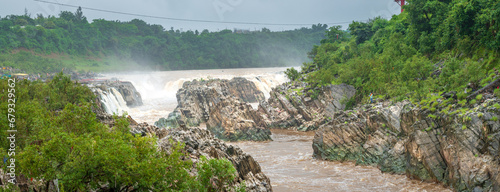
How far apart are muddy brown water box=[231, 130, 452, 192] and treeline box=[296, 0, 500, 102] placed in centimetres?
739

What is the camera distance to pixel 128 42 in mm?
171875

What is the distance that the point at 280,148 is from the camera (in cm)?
4806

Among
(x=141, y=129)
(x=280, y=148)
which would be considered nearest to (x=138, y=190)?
(x=141, y=129)

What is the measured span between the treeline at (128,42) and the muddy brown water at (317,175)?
103242 mm

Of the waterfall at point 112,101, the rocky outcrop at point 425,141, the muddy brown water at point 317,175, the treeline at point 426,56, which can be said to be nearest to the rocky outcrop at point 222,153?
the muddy brown water at point 317,175

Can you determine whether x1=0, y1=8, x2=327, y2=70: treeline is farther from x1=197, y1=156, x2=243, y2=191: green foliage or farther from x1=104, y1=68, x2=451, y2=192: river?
x1=197, y1=156, x2=243, y2=191: green foliage

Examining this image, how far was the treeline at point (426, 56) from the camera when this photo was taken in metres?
37.2

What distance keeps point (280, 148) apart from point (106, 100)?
3366 cm

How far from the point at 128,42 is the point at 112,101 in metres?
105

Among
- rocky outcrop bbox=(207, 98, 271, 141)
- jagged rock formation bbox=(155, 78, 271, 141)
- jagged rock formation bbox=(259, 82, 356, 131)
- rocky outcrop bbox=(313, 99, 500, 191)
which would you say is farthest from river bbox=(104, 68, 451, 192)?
jagged rock formation bbox=(259, 82, 356, 131)

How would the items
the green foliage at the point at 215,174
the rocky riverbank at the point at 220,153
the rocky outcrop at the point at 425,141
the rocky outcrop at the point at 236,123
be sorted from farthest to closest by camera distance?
1. the rocky outcrop at the point at 236,123
2. the rocky outcrop at the point at 425,141
3. the rocky riverbank at the point at 220,153
4. the green foliage at the point at 215,174

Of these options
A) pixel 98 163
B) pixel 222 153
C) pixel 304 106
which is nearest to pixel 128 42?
pixel 304 106

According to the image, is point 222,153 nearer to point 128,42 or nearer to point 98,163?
point 98,163

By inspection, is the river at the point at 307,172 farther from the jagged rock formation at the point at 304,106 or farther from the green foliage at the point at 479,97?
the green foliage at the point at 479,97
